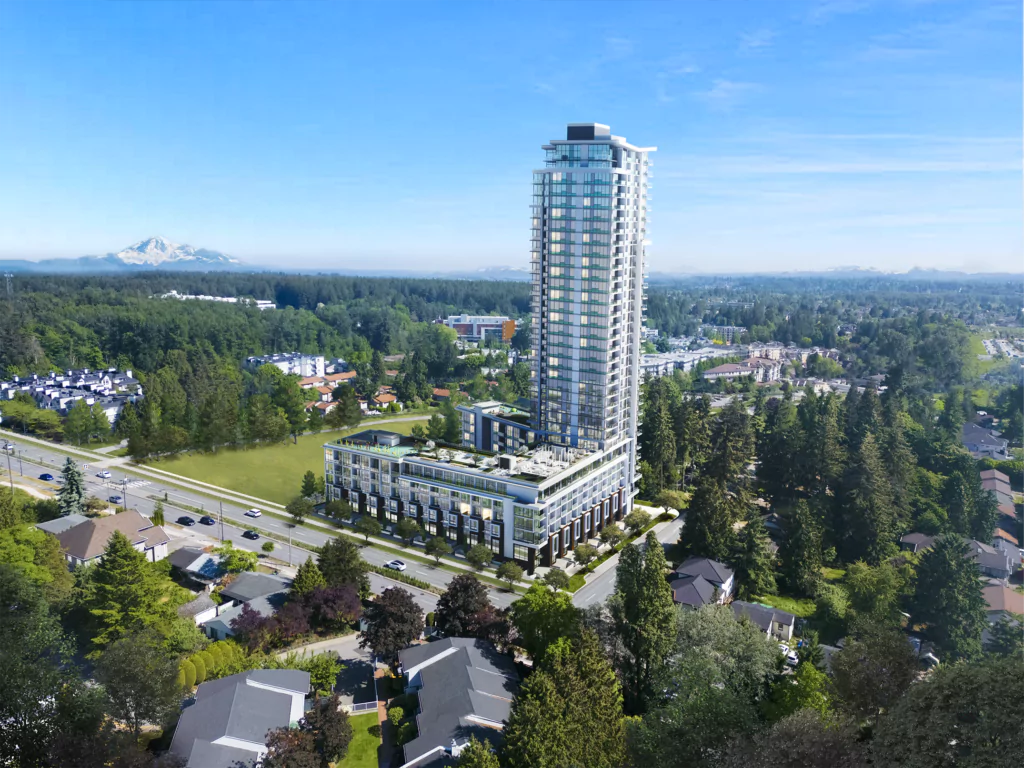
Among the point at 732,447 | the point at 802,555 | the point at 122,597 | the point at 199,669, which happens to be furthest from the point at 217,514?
the point at 802,555

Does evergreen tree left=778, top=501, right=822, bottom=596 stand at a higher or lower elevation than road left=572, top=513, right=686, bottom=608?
higher

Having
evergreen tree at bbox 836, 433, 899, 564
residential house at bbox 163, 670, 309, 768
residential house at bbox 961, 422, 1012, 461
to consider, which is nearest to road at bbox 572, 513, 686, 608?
evergreen tree at bbox 836, 433, 899, 564

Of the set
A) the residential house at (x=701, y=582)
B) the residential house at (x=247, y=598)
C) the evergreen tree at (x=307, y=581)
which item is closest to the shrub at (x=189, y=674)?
the residential house at (x=247, y=598)

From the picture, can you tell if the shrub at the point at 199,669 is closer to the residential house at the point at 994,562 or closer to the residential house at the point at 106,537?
the residential house at the point at 106,537

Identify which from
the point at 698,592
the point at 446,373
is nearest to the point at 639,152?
the point at 698,592

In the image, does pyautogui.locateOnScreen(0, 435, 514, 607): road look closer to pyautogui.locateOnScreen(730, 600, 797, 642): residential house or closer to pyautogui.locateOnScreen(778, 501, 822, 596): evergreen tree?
pyautogui.locateOnScreen(730, 600, 797, 642): residential house

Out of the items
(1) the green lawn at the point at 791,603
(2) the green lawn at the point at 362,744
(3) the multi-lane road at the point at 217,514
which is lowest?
(1) the green lawn at the point at 791,603
